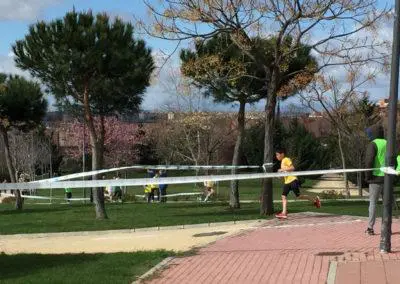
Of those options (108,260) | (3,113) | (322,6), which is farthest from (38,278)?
(3,113)

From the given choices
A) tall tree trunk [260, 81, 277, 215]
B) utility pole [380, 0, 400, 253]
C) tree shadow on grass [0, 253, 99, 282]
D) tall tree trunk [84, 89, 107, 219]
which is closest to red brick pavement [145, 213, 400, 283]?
utility pole [380, 0, 400, 253]

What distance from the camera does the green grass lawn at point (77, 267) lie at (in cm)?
733

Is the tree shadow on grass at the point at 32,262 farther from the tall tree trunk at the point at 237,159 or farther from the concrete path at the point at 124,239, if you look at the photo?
the tall tree trunk at the point at 237,159

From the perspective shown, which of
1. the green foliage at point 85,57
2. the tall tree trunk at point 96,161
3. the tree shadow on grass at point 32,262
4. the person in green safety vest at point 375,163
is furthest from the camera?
the tall tree trunk at point 96,161

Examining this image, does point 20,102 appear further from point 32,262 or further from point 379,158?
point 379,158

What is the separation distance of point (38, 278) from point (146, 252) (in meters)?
2.39

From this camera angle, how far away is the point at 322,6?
14.5m

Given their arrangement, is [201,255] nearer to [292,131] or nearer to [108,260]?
[108,260]

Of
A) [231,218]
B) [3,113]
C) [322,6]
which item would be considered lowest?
[231,218]

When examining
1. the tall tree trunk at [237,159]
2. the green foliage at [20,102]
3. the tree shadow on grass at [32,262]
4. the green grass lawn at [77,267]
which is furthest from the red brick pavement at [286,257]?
the green foliage at [20,102]

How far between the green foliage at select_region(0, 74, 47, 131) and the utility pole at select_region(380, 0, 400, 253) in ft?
61.9

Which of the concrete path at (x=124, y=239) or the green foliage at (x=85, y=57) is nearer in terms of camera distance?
the concrete path at (x=124, y=239)

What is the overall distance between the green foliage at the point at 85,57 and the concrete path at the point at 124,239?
5155mm

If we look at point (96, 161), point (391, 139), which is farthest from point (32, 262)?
point (96, 161)
